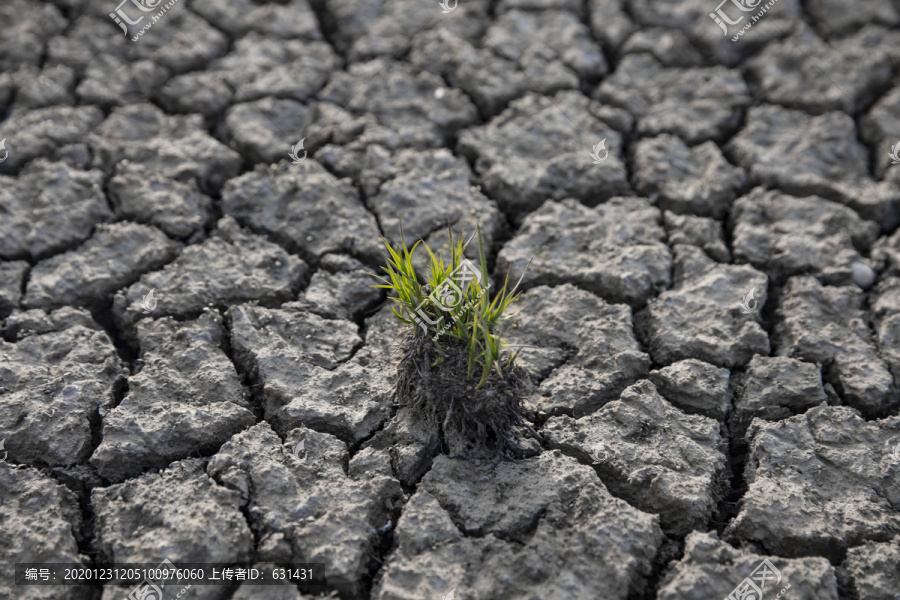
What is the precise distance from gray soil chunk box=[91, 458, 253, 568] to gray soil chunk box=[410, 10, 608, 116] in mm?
2024

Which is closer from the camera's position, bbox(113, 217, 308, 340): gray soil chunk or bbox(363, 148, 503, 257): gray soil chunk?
bbox(113, 217, 308, 340): gray soil chunk

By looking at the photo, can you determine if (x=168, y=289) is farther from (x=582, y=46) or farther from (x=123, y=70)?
(x=582, y=46)

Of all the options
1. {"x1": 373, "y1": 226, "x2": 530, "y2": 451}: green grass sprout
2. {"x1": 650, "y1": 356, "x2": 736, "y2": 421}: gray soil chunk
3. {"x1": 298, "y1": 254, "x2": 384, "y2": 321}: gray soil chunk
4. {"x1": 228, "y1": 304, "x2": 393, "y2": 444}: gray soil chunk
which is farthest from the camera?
{"x1": 298, "y1": 254, "x2": 384, "y2": 321}: gray soil chunk

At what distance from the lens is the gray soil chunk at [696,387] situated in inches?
87.7

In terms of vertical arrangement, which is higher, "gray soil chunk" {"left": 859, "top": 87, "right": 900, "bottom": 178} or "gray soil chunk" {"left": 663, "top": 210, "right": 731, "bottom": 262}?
"gray soil chunk" {"left": 859, "top": 87, "right": 900, "bottom": 178}

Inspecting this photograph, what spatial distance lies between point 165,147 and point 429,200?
3.74ft

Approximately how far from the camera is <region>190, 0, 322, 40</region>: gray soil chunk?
3459mm

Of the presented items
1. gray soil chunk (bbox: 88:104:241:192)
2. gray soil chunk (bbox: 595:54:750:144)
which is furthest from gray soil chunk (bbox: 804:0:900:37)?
gray soil chunk (bbox: 88:104:241:192)

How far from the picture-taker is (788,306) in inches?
99.0

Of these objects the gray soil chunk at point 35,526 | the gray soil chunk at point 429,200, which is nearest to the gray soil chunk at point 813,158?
the gray soil chunk at point 429,200

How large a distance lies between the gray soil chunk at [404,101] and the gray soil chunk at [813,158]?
123 cm

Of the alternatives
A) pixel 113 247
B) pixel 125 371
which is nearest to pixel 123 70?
pixel 113 247

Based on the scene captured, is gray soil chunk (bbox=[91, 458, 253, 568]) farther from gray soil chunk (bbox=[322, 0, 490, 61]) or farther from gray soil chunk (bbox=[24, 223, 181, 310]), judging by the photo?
gray soil chunk (bbox=[322, 0, 490, 61])

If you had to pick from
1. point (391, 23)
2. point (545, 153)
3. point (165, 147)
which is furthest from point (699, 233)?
point (165, 147)
